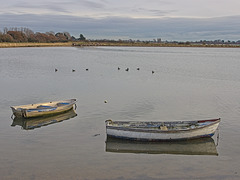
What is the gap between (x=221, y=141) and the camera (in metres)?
15.6

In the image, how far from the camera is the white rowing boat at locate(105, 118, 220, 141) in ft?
48.6

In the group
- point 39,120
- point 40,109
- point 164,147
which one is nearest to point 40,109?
point 40,109

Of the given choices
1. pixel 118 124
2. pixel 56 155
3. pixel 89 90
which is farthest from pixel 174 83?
pixel 56 155

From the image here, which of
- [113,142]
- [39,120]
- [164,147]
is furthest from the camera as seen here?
[39,120]

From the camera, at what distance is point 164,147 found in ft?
48.0

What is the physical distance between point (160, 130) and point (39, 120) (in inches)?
321

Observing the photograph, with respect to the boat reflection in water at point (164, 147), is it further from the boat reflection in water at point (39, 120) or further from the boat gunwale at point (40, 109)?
the boat gunwale at point (40, 109)

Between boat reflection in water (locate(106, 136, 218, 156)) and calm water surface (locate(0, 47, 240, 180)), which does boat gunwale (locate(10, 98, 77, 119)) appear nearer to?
calm water surface (locate(0, 47, 240, 180))

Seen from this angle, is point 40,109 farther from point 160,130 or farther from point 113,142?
point 160,130

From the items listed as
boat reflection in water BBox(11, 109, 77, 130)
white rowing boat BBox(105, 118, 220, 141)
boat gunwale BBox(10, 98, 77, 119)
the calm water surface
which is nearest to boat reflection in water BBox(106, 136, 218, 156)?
the calm water surface

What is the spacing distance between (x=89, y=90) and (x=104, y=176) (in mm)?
16930

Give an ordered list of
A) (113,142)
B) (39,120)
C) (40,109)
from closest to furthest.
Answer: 1. (113,142)
2. (39,120)
3. (40,109)

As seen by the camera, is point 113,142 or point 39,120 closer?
point 113,142

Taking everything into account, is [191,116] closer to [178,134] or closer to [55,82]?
[178,134]
